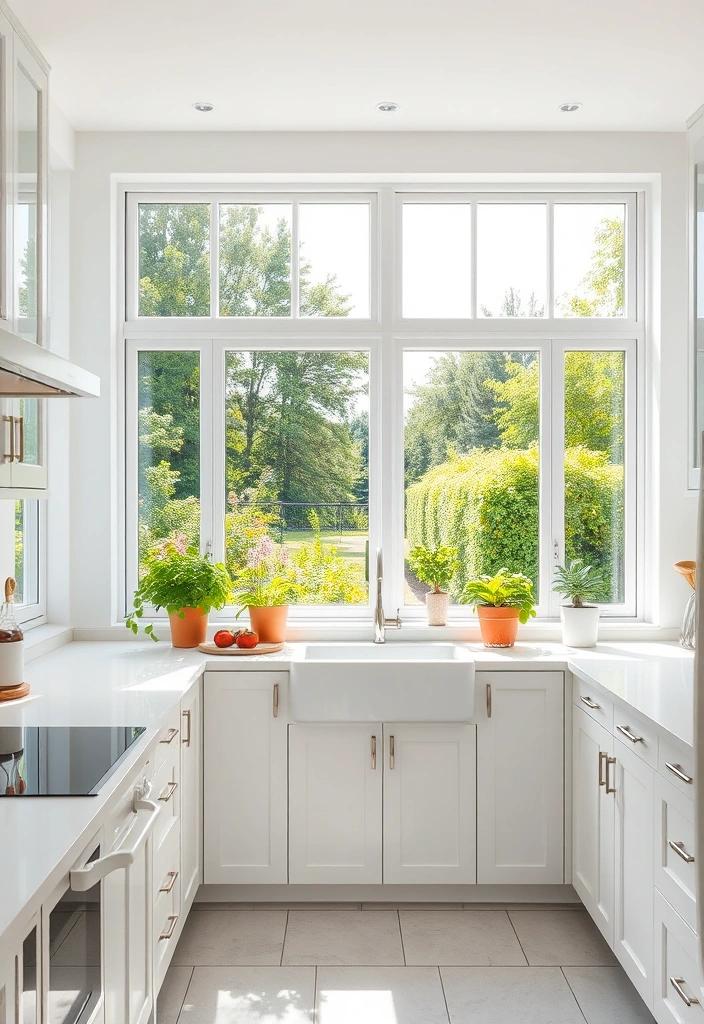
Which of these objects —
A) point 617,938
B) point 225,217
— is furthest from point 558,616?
point 225,217

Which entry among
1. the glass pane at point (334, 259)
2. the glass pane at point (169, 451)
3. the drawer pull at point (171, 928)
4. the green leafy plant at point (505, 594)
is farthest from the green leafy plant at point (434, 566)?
the drawer pull at point (171, 928)

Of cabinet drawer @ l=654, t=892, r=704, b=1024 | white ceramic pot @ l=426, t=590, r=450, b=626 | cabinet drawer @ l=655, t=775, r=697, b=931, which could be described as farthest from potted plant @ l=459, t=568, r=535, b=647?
cabinet drawer @ l=654, t=892, r=704, b=1024

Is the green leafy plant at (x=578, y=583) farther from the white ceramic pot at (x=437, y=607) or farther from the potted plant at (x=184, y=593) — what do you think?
the potted plant at (x=184, y=593)

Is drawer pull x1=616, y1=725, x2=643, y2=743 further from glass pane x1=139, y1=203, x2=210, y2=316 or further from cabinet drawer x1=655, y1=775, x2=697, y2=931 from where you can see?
glass pane x1=139, y1=203, x2=210, y2=316

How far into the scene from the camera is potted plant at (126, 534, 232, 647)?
3.20 metres

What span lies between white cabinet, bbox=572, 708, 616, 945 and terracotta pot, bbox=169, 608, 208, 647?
1.42m

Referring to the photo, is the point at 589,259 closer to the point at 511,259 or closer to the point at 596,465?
the point at 511,259

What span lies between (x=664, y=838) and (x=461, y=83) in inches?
97.5

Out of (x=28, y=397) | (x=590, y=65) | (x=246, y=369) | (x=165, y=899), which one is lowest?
(x=165, y=899)

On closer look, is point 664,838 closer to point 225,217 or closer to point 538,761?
point 538,761

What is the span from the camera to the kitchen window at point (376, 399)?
357 centimetres

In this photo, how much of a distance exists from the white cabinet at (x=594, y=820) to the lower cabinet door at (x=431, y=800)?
0.35 metres

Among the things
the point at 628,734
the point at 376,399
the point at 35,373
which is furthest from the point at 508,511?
the point at 35,373

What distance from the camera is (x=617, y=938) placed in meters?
2.43
